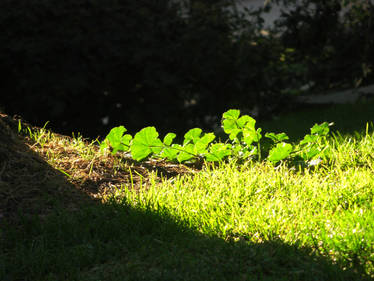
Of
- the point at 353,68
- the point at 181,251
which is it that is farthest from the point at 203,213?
the point at 353,68

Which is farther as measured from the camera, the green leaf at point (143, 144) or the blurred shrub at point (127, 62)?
the blurred shrub at point (127, 62)

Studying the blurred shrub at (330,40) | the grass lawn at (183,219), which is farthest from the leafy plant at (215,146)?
the blurred shrub at (330,40)

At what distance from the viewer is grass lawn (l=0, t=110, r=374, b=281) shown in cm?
254

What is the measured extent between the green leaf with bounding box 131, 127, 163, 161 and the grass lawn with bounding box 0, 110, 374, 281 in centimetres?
11

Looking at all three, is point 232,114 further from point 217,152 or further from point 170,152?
point 170,152

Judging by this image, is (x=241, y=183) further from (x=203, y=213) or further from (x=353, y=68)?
(x=353, y=68)

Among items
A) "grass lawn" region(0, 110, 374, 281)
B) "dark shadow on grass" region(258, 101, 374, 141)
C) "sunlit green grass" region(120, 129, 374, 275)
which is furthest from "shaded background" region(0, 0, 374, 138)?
"sunlit green grass" region(120, 129, 374, 275)

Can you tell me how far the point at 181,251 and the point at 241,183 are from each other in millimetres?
970

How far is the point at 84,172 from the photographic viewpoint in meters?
3.83

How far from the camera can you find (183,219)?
3061mm

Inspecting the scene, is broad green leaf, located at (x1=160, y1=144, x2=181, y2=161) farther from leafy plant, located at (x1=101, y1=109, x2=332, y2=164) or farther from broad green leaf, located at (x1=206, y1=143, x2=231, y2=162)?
broad green leaf, located at (x1=206, y1=143, x2=231, y2=162)

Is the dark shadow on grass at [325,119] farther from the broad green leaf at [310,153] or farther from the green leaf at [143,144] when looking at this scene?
the green leaf at [143,144]

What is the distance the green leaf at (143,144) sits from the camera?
409 cm

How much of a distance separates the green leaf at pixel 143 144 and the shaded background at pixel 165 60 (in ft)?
10.5
